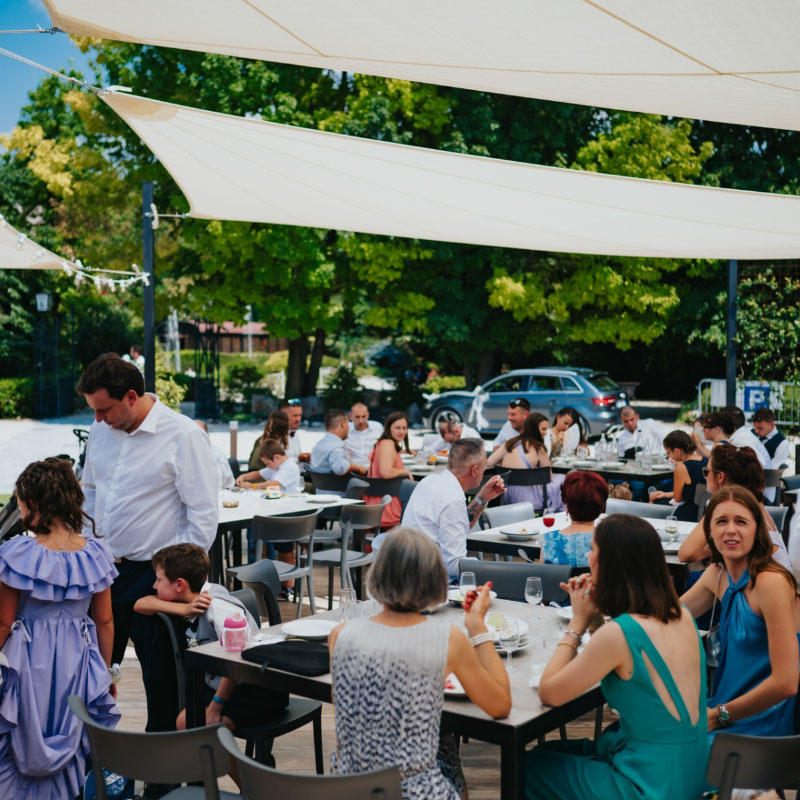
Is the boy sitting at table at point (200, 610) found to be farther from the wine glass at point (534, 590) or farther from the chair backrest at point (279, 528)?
the chair backrest at point (279, 528)

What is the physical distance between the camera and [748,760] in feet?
8.76

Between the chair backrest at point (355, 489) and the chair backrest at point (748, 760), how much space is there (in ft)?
17.4

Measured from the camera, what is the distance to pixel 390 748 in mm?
2572

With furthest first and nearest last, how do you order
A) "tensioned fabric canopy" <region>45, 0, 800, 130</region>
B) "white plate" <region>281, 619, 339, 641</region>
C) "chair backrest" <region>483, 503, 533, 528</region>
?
"chair backrest" <region>483, 503, 533, 528</region> < "white plate" <region>281, 619, 339, 641</region> < "tensioned fabric canopy" <region>45, 0, 800, 130</region>

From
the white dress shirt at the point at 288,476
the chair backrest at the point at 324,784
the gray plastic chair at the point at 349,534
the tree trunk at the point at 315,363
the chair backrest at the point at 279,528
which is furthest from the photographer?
the tree trunk at the point at 315,363

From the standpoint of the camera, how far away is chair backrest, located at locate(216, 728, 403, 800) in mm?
2354

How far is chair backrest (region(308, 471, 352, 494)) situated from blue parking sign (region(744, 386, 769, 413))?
31.7 feet

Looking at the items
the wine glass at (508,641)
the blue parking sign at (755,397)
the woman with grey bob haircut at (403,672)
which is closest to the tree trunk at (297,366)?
the blue parking sign at (755,397)

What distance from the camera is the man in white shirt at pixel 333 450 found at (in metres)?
8.45

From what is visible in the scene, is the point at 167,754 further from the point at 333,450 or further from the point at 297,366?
the point at 297,366

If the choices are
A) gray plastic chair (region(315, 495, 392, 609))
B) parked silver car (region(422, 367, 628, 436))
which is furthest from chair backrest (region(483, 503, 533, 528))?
parked silver car (region(422, 367, 628, 436))

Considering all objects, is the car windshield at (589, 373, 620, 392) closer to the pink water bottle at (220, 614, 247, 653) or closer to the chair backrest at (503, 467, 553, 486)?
the chair backrest at (503, 467, 553, 486)

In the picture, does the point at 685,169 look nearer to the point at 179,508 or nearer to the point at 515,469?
the point at 515,469

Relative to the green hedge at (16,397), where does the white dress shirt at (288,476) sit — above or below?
above
